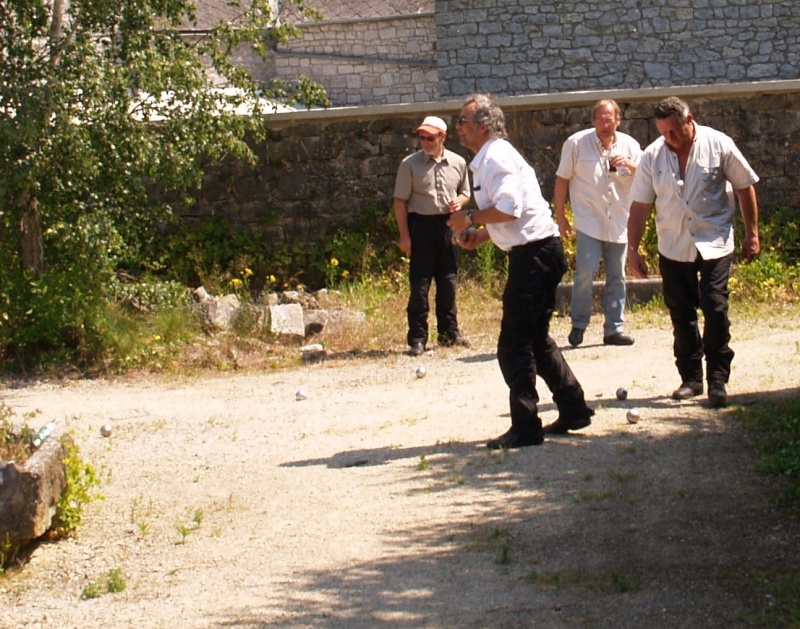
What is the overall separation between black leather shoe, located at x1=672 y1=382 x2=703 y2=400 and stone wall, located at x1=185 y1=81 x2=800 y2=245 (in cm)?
625

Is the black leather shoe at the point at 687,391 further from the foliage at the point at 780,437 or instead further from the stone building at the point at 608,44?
the stone building at the point at 608,44

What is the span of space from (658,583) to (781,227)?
911 cm

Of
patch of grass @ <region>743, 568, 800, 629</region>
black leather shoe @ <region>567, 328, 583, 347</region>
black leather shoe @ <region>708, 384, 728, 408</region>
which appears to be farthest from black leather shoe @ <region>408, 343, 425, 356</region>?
patch of grass @ <region>743, 568, 800, 629</region>

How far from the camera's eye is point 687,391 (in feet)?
26.0

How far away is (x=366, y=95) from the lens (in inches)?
1104

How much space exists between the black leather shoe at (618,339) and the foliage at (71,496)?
4.91m

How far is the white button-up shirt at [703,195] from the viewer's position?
7582 millimetres

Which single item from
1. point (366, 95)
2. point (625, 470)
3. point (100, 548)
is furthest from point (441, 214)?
point (366, 95)

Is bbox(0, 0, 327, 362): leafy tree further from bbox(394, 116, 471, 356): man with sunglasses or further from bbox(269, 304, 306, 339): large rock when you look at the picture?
bbox(394, 116, 471, 356): man with sunglasses

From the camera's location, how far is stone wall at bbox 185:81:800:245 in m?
13.7

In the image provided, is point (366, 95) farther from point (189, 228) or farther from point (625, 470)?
point (625, 470)

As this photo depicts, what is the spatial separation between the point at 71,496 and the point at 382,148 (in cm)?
844

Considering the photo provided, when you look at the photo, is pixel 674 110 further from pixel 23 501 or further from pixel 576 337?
pixel 23 501

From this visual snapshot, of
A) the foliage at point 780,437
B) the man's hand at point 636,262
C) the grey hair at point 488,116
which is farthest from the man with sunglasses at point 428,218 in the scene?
the foliage at point 780,437
